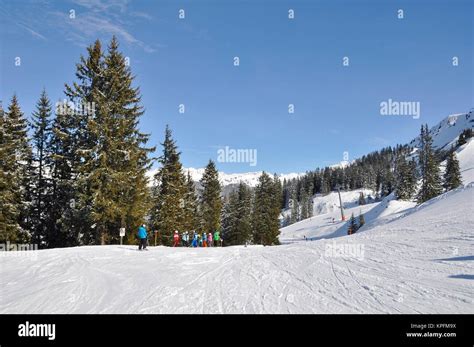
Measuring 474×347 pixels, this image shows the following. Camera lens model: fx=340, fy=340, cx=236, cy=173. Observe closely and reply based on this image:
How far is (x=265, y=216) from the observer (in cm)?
5197

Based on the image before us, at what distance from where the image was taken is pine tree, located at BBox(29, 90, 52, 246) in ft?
97.8

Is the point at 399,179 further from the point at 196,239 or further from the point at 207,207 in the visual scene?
the point at 196,239

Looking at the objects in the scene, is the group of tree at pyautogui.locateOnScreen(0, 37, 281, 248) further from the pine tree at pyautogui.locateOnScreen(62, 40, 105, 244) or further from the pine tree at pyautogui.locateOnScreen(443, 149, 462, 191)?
the pine tree at pyautogui.locateOnScreen(443, 149, 462, 191)

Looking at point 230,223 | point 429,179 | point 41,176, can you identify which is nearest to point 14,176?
point 41,176

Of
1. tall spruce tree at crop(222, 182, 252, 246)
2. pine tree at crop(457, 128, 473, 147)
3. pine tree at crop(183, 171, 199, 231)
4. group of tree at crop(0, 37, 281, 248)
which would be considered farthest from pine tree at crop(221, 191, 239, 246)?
pine tree at crop(457, 128, 473, 147)

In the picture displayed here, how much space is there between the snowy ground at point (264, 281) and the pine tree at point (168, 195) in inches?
815

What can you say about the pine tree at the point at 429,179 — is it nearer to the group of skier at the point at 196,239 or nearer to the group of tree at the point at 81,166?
the group of skier at the point at 196,239

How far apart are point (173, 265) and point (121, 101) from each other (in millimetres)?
18927

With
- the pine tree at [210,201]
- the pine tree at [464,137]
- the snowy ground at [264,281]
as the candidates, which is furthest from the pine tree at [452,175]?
the pine tree at [464,137]

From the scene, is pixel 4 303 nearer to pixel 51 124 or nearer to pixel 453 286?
pixel 453 286

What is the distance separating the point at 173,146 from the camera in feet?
137

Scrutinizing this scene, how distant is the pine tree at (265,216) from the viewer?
51.1 metres

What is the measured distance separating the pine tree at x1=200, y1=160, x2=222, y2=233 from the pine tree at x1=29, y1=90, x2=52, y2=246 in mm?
21329
